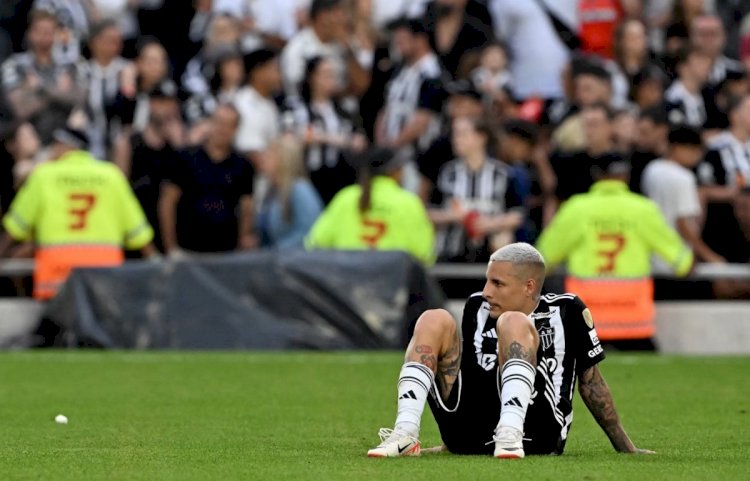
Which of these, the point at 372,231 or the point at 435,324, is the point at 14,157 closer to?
the point at 372,231

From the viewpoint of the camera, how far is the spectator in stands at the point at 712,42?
64.8ft

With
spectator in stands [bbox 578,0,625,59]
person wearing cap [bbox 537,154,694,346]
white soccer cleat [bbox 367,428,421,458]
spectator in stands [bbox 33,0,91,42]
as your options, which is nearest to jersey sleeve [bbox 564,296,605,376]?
white soccer cleat [bbox 367,428,421,458]

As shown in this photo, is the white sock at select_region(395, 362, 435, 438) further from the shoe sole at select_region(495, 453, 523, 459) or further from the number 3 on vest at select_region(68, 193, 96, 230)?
the number 3 on vest at select_region(68, 193, 96, 230)

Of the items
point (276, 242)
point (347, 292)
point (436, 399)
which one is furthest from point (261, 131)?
point (436, 399)

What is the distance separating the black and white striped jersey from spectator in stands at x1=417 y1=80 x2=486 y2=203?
9.75 metres

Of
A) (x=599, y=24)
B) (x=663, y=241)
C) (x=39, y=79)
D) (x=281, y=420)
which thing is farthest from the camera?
(x=599, y=24)

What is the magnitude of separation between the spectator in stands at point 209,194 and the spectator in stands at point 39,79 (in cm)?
141

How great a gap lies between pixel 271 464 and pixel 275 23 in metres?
13.2

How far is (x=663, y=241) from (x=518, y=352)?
9.24 metres

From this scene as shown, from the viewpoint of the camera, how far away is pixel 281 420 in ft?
36.3

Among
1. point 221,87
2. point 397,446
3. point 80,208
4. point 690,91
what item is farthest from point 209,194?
point 397,446

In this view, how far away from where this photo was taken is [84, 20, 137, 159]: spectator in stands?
1878cm

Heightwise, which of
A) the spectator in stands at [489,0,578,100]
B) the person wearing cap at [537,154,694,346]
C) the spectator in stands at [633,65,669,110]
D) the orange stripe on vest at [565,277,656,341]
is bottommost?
the orange stripe on vest at [565,277,656,341]

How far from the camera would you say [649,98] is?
19.8 metres
